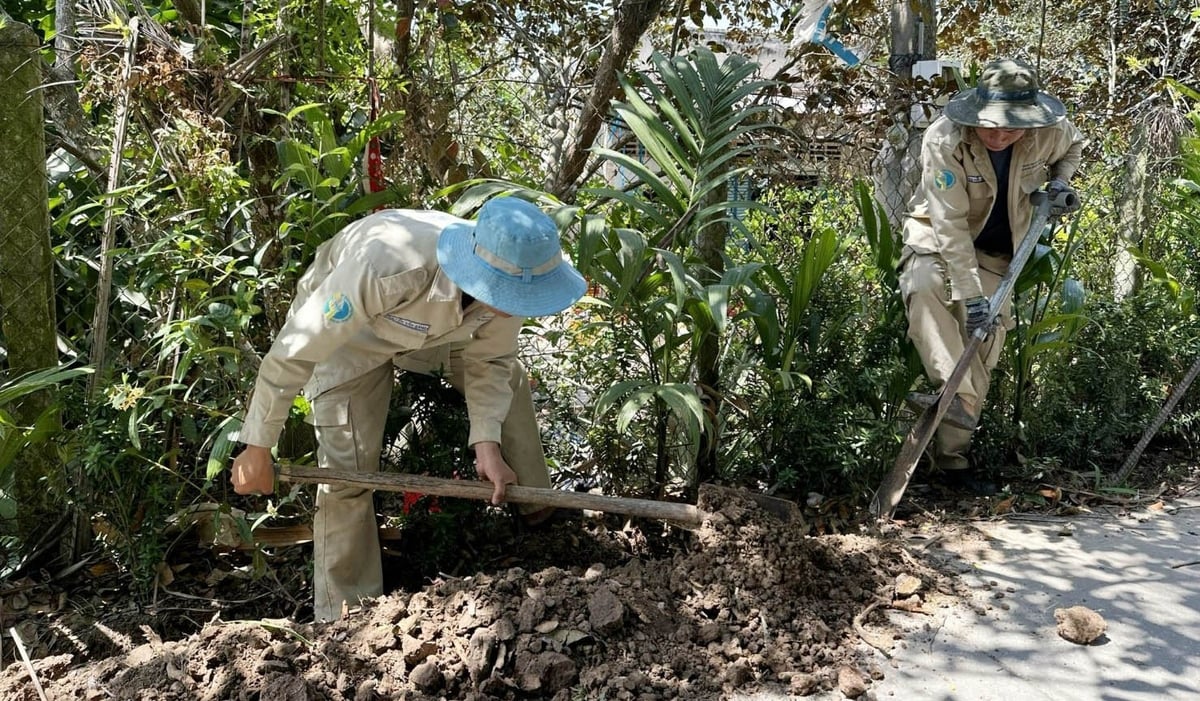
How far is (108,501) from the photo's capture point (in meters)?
3.31

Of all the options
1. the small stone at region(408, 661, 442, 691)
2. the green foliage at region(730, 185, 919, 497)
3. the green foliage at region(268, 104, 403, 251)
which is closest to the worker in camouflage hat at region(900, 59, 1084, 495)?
the green foliage at region(730, 185, 919, 497)

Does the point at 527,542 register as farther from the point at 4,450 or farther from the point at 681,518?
the point at 4,450

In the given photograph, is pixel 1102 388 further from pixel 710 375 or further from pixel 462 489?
pixel 462 489

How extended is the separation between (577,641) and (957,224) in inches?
88.0

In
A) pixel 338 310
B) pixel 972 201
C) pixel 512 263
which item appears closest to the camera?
A: pixel 512 263

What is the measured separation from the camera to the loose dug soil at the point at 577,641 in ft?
8.36

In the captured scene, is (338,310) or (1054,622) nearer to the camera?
(338,310)

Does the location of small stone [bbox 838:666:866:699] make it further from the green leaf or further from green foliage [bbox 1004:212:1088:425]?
green foliage [bbox 1004:212:1088:425]

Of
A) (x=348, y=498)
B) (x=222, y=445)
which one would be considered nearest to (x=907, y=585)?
(x=348, y=498)

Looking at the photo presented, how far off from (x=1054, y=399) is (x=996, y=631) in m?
1.77

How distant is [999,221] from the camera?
13.3 ft

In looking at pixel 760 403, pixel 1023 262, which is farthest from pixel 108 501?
pixel 1023 262

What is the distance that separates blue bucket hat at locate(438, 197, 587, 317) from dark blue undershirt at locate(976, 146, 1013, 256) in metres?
2.12

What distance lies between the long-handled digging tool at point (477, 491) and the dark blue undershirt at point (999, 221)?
1861mm
